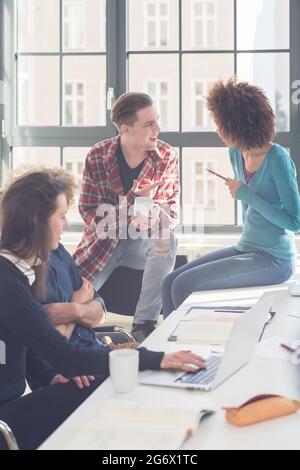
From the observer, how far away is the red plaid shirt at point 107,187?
134 inches

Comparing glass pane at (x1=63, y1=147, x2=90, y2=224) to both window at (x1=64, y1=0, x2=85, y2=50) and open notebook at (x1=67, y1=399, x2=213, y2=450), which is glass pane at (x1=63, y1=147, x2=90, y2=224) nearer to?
window at (x1=64, y1=0, x2=85, y2=50)

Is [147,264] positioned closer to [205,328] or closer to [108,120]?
[108,120]

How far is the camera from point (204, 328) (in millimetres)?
1901

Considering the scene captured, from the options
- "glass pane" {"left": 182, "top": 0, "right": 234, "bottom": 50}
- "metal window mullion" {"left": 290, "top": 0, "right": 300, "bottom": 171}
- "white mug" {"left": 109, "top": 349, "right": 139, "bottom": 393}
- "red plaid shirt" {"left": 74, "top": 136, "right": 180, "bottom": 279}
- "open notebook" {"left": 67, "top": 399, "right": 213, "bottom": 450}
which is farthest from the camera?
Result: "glass pane" {"left": 182, "top": 0, "right": 234, "bottom": 50}

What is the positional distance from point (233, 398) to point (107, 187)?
2169mm

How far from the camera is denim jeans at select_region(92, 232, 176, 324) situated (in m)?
3.28

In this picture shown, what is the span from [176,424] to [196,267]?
5.91 feet

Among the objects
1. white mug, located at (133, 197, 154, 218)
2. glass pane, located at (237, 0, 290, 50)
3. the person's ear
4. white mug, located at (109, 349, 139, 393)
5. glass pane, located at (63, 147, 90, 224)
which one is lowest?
white mug, located at (109, 349, 139, 393)

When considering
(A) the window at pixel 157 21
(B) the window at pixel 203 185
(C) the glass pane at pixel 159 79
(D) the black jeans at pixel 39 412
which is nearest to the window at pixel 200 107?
(C) the glass pane at pixel 159 79

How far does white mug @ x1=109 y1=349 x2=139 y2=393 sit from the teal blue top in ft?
5.09

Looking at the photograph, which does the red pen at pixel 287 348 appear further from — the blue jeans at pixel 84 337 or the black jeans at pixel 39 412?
the blue jeans at pixel 84 337

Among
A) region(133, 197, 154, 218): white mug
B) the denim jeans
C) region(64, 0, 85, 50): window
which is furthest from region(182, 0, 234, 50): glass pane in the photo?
the denim jeans

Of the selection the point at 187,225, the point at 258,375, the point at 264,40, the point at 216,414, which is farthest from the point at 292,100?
the point at 216,414
